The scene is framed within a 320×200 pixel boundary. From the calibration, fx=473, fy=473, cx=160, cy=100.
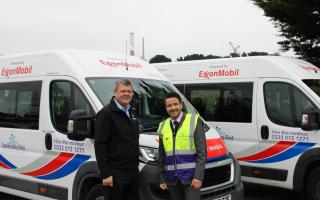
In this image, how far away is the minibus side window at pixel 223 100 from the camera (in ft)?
26.3

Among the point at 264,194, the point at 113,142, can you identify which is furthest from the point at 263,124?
the point at 113,142

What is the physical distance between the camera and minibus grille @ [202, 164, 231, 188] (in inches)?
191

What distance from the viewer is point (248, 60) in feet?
26.4

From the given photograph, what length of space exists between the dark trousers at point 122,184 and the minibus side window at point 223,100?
3909mm

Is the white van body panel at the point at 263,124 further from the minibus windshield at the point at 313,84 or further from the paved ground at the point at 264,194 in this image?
the paved ground at the point at 264,194

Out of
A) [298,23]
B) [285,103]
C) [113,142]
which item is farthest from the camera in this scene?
[298,23]

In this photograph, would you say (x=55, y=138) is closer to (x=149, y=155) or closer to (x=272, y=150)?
(x=149, y=155)

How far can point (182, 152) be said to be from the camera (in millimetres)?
4426

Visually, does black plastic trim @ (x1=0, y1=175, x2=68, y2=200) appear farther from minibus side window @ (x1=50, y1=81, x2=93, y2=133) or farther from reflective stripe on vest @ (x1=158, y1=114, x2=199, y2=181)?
reflective stripe on vest @ (x1=158, y1=114, x2=199, y2=181)

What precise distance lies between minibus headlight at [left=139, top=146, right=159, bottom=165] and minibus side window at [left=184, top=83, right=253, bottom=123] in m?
3.43

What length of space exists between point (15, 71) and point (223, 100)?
11.9ft

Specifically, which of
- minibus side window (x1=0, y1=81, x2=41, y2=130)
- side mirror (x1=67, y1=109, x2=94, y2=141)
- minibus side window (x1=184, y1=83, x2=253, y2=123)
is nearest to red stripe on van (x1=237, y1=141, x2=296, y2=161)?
minibus side window (x1=184, y1=83, x2=253, y2=123)

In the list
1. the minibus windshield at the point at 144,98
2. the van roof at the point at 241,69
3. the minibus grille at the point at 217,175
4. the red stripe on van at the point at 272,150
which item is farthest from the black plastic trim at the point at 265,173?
the minibus grille at the point at 217,175

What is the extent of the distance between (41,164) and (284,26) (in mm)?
9570
